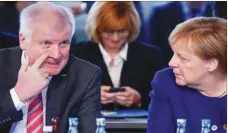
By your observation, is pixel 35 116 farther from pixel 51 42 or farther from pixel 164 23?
pixel 164 23

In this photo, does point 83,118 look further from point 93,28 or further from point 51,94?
point 93,28

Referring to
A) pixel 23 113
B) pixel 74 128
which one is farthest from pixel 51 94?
pixel 74 128

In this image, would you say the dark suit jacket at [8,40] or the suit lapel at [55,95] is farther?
the dark suit jacket at [8,40]

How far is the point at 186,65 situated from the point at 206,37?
0.42 ft

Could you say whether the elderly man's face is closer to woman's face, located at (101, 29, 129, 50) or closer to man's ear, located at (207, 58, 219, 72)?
man's ear, located at (207, 58, 219, 72)

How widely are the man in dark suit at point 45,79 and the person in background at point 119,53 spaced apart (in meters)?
0.95

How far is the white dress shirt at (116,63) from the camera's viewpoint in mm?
3523

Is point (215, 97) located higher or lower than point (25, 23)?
lower

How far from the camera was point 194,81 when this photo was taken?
2.24m

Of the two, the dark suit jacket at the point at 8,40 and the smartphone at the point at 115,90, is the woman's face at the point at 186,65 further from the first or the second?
the dark suit jacket at the point at 8,40

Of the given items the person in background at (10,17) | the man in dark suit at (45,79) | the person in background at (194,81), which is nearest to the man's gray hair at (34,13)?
the man in dark suit at (45,79)

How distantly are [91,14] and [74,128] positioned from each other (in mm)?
1702

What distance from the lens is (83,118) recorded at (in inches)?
92.4

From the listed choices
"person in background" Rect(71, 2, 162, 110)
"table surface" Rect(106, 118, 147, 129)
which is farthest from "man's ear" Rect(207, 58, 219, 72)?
"person in background" Rect(71, 2, 162, 110)
